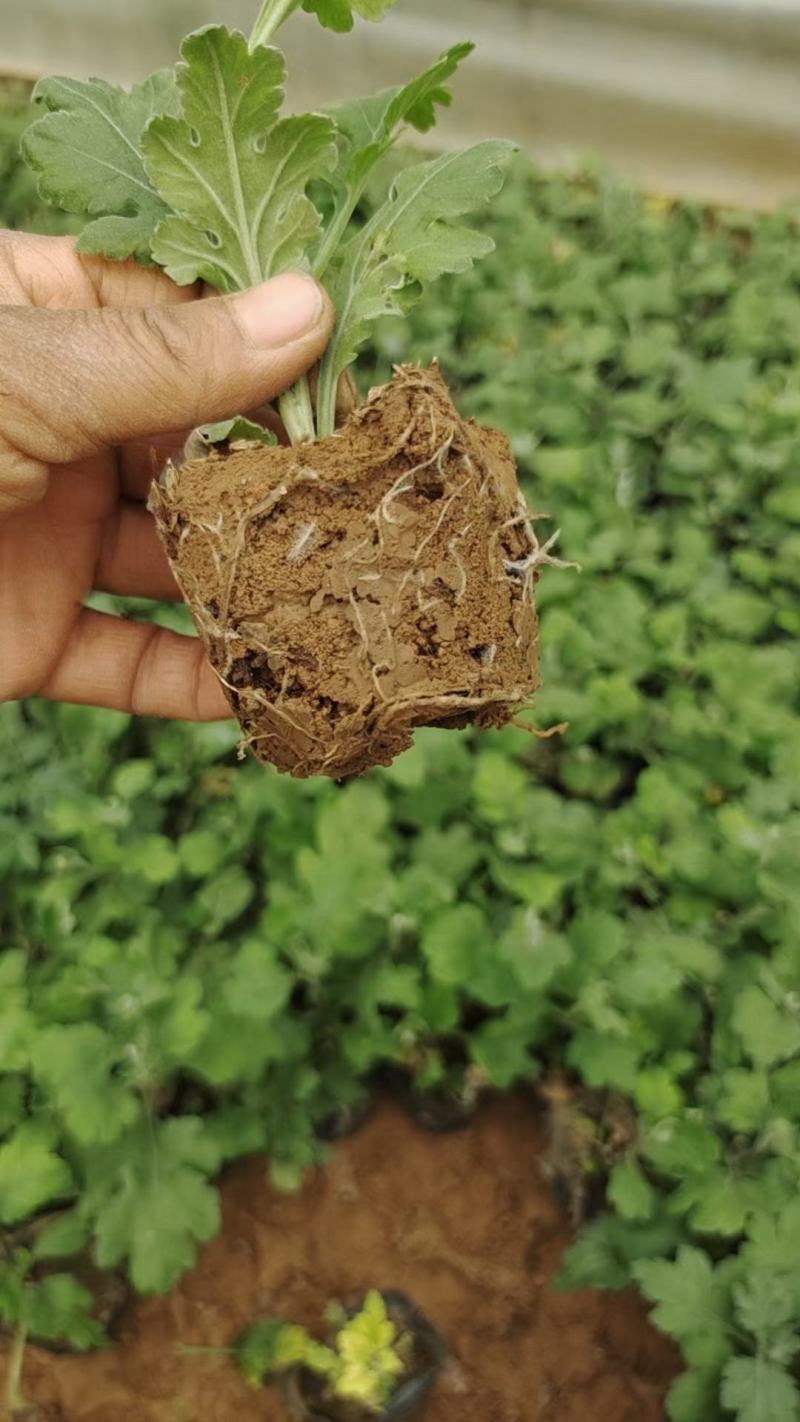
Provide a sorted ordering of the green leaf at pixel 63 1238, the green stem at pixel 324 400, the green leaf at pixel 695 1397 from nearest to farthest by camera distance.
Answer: the green stem at pixel 324 400 → the green leaf at pixel 695 1397 → the green leaf at pixel 63 1238

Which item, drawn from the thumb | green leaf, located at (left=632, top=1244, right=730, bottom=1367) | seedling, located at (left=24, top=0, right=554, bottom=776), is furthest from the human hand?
green leaf, located at (left=632, top=1244, right=730, bottom=1367)

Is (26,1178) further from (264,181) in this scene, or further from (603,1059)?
(264,181)

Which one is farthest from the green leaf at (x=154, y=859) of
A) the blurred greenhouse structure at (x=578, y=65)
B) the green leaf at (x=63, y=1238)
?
the blurred greenhouse structure at (x=578, y=65)

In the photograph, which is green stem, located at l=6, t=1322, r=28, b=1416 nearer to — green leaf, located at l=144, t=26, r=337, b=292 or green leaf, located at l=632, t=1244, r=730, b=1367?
green leaf, located at l=632, t=1244, r=730, b=1367

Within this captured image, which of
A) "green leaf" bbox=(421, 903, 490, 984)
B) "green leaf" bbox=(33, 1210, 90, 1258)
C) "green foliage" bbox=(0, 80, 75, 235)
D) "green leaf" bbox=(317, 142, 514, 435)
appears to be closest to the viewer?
"green leaf" bbox=(317, 142, 514, 435)

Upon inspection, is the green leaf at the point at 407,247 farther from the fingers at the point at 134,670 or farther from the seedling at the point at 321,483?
the fingers at the point at 134,670

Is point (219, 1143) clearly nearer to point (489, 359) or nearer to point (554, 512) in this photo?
point (554, 512)

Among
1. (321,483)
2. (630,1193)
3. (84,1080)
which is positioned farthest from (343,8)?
(630,1193)

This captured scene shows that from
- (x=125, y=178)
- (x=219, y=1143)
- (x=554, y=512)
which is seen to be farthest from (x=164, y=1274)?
(x=554, y=512)
